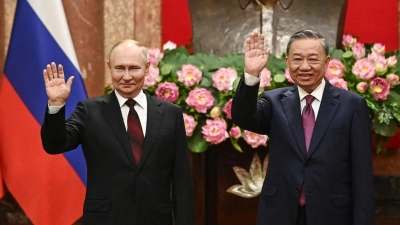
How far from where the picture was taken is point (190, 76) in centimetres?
386

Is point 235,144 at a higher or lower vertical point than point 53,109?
lower

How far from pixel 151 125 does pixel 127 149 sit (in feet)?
0.41

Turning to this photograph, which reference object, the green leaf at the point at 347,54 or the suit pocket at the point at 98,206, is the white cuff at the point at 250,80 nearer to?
the suit pocket at the point at 98,206

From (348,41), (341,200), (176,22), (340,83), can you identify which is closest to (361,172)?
A: (341,200)

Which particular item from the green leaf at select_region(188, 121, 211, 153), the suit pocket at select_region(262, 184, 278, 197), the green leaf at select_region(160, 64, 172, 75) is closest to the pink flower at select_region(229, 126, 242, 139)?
the green leaf at select_region(188, 121, 211, 153)

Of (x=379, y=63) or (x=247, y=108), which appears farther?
(x=379, y=63)

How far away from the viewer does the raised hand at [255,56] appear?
2.77m

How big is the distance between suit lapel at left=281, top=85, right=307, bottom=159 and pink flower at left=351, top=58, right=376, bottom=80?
3.30 feet

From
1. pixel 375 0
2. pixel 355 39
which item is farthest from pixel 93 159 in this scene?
pixel 375 0

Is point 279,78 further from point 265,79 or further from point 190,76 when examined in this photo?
point 190,76

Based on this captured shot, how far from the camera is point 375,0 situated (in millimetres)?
4773

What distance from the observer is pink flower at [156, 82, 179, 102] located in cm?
383

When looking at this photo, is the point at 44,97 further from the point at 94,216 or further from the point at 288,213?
the point at 288,213

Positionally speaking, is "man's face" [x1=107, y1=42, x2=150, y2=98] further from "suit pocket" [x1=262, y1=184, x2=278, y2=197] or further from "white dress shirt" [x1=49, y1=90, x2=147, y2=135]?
"suit pocket" [x1=262, y1=184, x2=278, y2=197]
